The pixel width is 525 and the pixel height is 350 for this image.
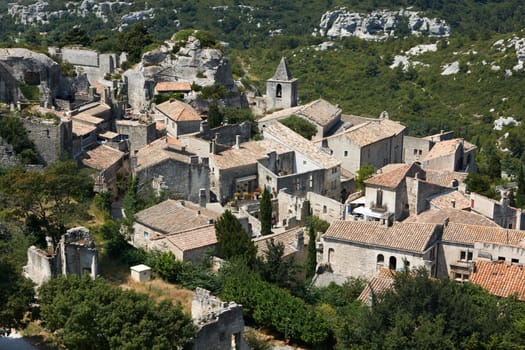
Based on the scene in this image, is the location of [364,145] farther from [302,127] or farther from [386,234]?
[386,234]

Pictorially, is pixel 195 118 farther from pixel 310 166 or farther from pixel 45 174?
pixel 45 174

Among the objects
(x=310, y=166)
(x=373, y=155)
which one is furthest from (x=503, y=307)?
(x=373, y=155)

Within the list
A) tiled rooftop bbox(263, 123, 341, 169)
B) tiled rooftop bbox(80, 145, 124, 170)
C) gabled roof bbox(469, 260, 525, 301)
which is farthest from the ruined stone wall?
gabled roof bbox(469, 260, 525, 301)

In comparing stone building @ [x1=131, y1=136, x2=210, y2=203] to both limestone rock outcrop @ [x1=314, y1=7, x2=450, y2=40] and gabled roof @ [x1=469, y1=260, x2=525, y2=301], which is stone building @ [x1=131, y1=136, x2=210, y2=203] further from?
limestone rock outcrop @ [x1=314, y1=7, x2=450, y2=40]

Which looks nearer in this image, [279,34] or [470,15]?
[279,34]

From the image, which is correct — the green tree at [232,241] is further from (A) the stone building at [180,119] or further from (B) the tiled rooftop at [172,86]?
(B) the tiled rooftop at [172,86]

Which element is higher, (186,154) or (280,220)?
(186,154)

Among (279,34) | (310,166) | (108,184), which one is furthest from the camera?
(279,34)
